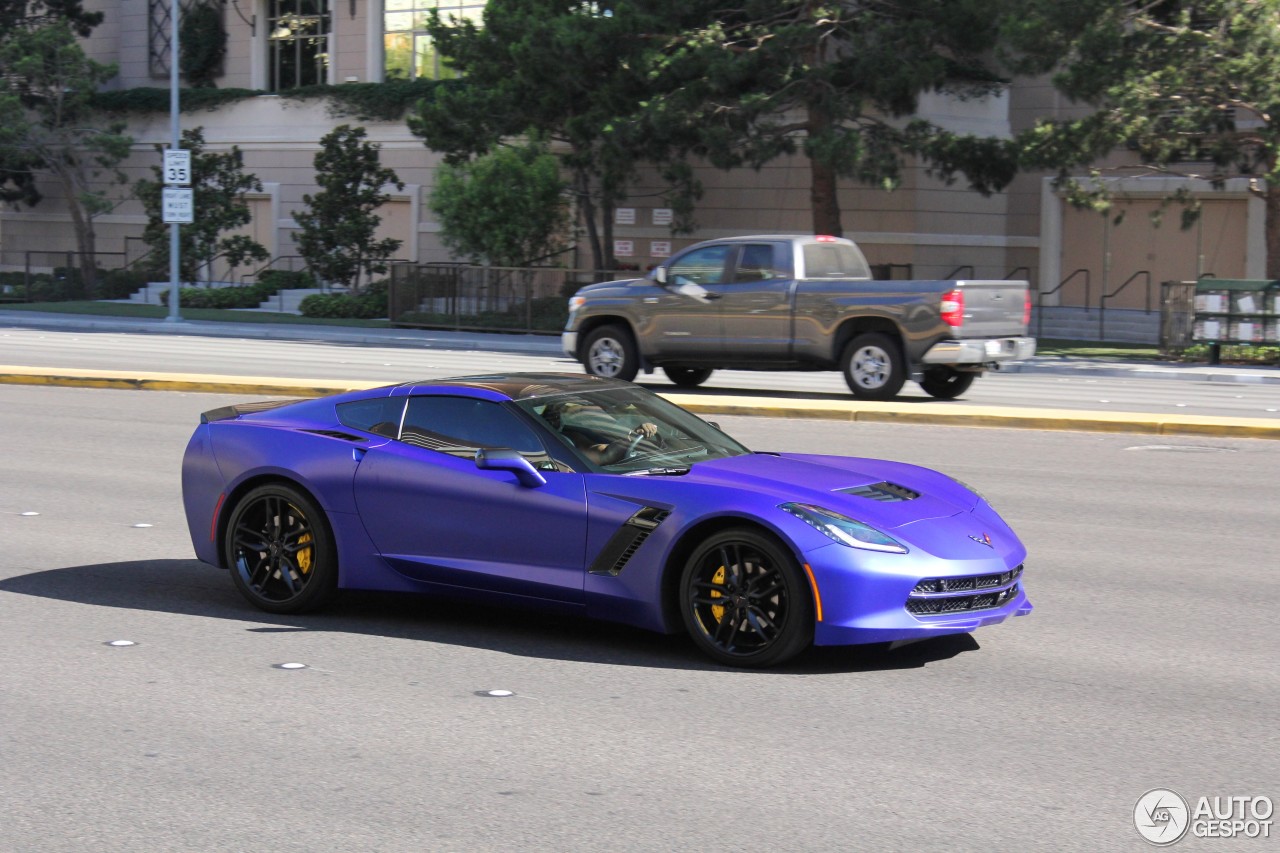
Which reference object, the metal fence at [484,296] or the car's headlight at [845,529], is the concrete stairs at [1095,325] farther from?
the car's headlight at [845,529]

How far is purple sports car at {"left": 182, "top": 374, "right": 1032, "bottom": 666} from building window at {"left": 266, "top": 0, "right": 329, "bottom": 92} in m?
42.5

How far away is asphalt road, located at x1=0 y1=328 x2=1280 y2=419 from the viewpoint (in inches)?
824

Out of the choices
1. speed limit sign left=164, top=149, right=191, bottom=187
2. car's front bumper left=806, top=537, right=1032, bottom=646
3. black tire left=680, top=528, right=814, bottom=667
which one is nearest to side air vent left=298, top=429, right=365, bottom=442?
black tire left=680, top=528, right=814, bottom=667

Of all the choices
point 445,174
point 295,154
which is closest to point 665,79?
point 445,174

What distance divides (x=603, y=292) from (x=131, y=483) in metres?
9.74

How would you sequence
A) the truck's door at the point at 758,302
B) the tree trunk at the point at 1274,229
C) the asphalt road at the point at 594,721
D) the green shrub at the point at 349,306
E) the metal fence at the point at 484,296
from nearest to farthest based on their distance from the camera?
the asphalt road at the point at 594,721 → the truck's door at the point at 758,302 → the tree trunk at the point at 1274,229 → the metal fence at the point at 484,296 → the green shrub at the point at 349,306

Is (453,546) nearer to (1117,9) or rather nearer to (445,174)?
(1117,9)

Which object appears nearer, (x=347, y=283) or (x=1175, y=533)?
(x=1175, y=533)

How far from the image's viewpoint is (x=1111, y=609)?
8414mm

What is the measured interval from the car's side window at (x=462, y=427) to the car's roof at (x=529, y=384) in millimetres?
108

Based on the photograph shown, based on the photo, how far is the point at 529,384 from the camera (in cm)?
833

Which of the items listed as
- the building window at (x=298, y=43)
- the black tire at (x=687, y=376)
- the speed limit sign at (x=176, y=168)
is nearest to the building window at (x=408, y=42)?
the building window at (x=298, y=43)

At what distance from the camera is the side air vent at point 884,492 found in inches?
292

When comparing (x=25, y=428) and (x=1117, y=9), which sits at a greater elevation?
(x=1117, y=9)
